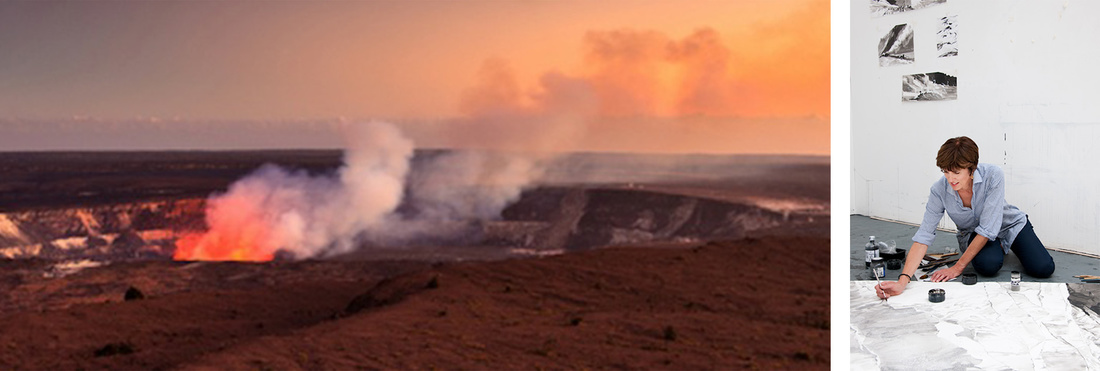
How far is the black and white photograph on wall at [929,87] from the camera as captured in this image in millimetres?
4332

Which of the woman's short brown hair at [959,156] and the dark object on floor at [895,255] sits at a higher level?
the woman's short brown hair at [959,156]

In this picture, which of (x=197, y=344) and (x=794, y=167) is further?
(x=794, y=167)

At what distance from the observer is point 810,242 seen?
6.36 metres

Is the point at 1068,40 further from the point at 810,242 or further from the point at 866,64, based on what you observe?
the point at 810,242

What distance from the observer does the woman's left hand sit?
304 centimetres

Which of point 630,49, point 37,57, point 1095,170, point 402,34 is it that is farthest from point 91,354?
point 1095,170

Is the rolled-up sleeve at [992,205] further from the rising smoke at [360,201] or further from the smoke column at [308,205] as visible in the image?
the smoke column at [308,205]

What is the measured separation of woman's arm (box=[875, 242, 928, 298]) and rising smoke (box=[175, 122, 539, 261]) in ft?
10.8

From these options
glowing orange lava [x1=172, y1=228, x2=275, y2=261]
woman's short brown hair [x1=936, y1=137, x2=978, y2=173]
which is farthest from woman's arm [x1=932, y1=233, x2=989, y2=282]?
glowing orange lava [x1=172, y1=228, x2=275, y2=261]

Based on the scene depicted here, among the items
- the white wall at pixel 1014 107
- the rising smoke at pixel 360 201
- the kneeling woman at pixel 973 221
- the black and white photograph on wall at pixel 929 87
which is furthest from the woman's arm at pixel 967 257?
the rising smoke at pixel 360 201

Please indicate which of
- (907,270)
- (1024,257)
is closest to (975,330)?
(907,270)

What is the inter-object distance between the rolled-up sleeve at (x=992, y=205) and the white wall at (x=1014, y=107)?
1135mm

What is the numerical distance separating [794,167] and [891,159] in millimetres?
1462

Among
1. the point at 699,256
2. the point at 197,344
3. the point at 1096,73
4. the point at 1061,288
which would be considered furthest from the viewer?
the point at 699,256
